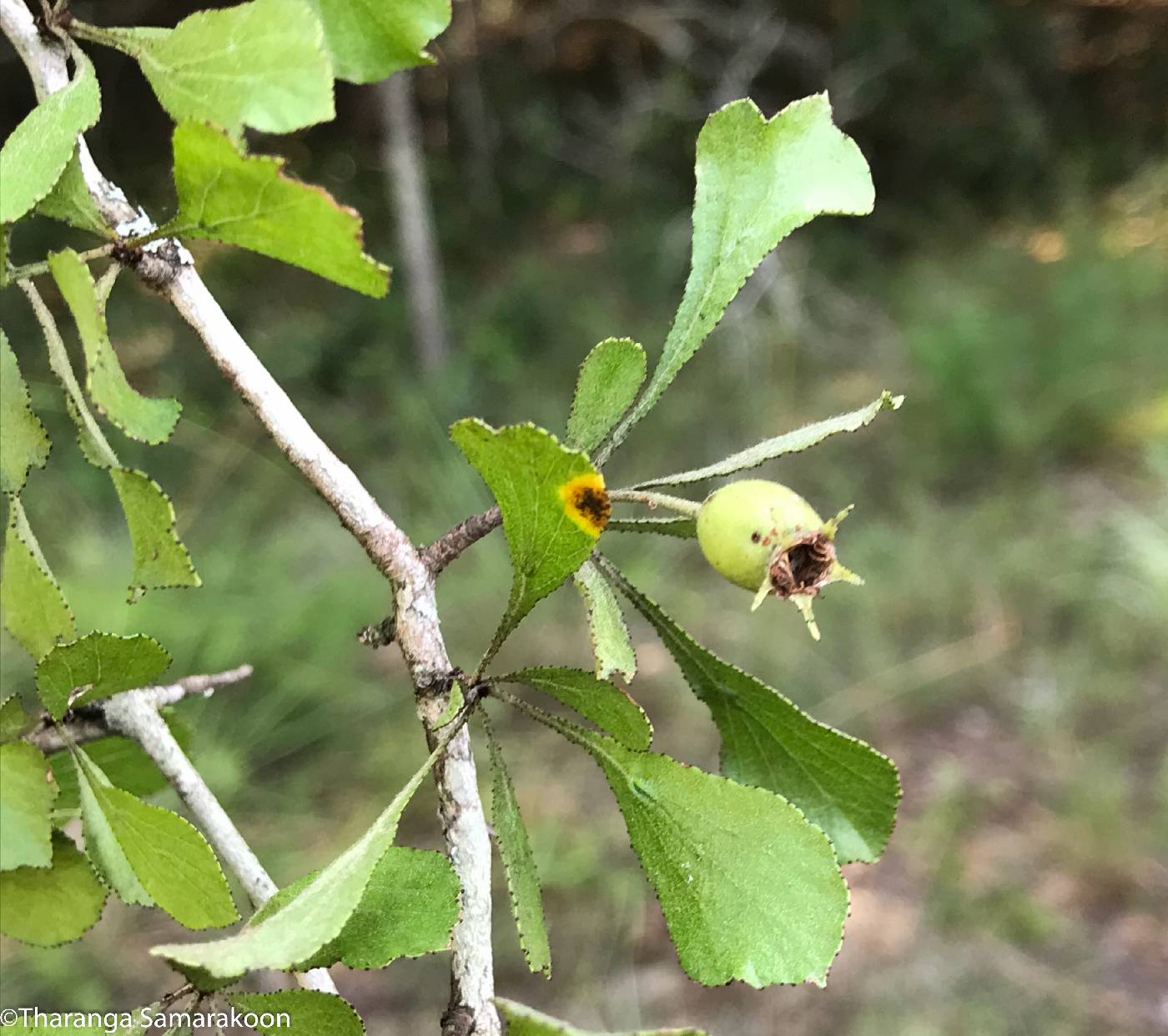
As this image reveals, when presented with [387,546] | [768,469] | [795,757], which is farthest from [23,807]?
[768,469]

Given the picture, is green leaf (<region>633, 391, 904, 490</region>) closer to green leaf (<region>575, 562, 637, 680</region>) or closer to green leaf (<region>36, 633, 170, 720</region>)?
green leaf (<region>575, 562, 637, 680</region>)

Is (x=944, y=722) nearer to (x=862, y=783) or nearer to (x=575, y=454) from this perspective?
(x=862, y=783)

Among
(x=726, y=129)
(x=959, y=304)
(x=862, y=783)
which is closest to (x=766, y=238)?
(x=726, y=129)

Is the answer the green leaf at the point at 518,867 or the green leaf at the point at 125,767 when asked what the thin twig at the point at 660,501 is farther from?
the green leaf at the point at 125,767

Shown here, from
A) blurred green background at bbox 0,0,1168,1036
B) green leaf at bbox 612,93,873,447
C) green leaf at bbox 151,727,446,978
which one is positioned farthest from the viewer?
blurred green background at bbox 0,0,1168,1036

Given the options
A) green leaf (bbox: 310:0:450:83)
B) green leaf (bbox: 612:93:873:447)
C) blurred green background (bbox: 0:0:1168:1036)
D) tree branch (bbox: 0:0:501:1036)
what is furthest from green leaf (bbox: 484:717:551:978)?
blurred green background (bbox: 0:0:1168:1036)

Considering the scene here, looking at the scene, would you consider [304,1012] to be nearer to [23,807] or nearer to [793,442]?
[23,807]

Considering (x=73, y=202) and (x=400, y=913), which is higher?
(x=73, y=202)

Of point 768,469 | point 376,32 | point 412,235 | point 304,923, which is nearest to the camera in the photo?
point 304,923
